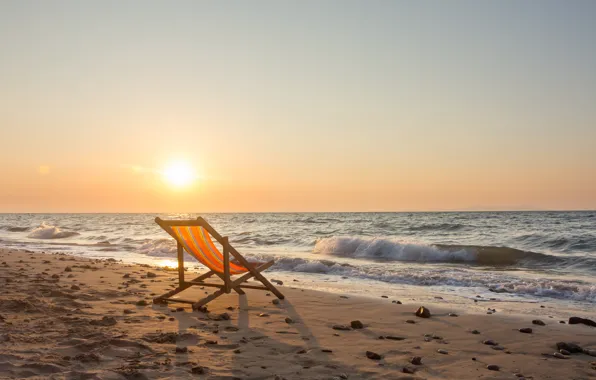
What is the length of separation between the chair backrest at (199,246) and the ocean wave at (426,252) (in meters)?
11.7

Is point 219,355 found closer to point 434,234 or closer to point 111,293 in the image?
point 111,293

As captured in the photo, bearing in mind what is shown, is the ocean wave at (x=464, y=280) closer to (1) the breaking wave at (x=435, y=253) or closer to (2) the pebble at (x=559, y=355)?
(2) the pebble at (x=559, y=355)

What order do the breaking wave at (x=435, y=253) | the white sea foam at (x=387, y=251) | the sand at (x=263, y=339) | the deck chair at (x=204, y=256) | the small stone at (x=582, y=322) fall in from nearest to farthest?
1. the sand at (x=263, y=339)
2. the small stone at (x=582, y=322)
3. the deck chair at (x=204, y=256)
4. the breaking wave at (x=435, y=253)
5. the white sea foam at (x=387, y=251)

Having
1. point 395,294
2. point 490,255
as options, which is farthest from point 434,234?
point 395,294

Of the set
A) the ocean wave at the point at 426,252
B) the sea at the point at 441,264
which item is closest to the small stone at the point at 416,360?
the sea at the point at 441,264

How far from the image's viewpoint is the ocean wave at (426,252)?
55.3 ft

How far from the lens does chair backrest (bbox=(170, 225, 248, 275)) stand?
7.15m

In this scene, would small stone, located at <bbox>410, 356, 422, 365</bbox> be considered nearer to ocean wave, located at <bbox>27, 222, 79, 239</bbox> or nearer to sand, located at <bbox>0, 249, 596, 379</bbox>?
sand, located at <bbox>0, 249, 596, 379</bbox>

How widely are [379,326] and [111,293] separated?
443cm

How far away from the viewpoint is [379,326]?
5863mm

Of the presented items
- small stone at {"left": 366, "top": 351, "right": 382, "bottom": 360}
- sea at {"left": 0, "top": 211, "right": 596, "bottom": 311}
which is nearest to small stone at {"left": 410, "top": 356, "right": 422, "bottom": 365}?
small stone at {"left": 366, "top": 351, "right": 382, "bottom": 360}

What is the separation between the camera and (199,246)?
7.32 meters

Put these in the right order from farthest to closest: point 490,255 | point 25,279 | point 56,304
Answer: point 490,255 < point 25,279 < point 56,304

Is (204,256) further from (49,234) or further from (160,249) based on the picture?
(49,234)
